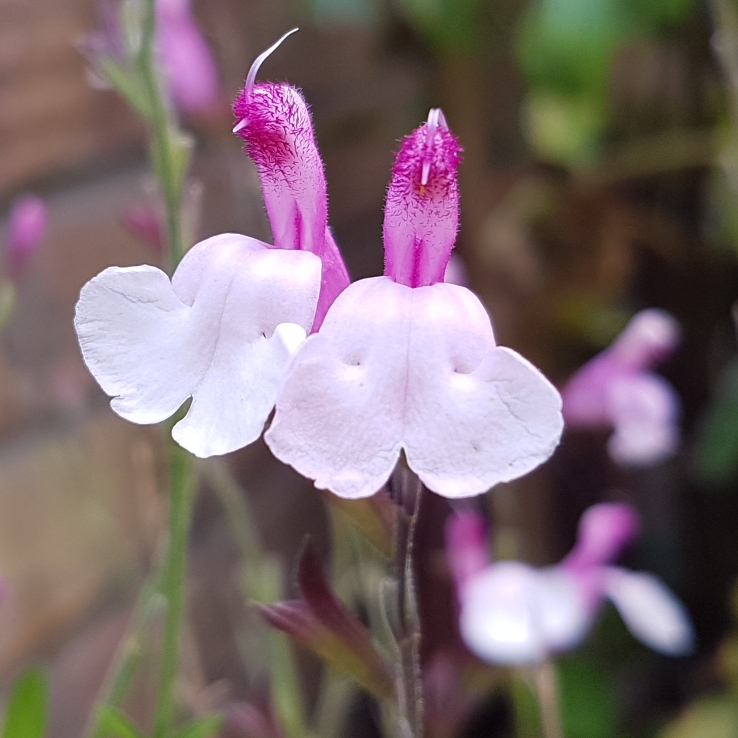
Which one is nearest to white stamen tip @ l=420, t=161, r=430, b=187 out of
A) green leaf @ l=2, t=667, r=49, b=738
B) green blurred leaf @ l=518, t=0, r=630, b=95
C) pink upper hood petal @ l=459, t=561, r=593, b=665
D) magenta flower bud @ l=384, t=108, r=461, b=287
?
magenta flower bud @ l=384, t=108, r=461, b=287

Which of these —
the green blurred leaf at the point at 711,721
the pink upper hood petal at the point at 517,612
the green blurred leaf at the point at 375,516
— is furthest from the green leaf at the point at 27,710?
the green blurred leaf at the point at 711,721

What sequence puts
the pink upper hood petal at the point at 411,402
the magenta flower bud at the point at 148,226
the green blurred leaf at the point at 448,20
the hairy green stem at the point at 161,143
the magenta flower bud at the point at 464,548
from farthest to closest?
1. the green blurred leaf at the point at 448,20
2. the magenta flower bud at the point at 464,548
3. the magenta flower bud at the point at 148,226
4. the hairy green stem at the point at 161,143
5. the pink upper hood petal at the point at 411,402

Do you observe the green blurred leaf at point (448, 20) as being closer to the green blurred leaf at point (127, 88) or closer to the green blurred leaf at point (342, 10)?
the green blurred leaf at point (342, 10)

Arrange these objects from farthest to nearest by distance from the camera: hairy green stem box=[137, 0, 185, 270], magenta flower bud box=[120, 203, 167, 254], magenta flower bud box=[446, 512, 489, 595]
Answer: magenta flower bud box=[446, 512, 489, 595]
magenta flower bud box=[120, 203, 167, 254]
hairy green stem box=[137, 0, 185, 270]

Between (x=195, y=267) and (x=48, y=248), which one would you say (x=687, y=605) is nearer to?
(x=48, y=248)

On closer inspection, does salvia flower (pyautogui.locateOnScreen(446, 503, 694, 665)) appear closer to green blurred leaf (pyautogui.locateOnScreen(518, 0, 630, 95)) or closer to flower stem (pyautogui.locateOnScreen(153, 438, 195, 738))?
flower stem (pyautogui.locateOnScreen(153, 438, 195, 738))
